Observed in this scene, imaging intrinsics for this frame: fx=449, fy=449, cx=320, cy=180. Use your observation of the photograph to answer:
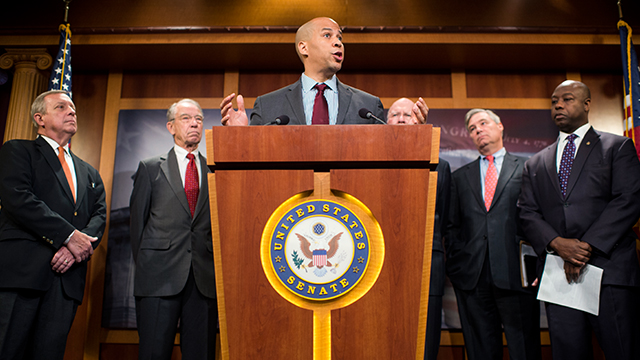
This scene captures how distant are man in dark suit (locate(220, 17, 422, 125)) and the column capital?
2.78m

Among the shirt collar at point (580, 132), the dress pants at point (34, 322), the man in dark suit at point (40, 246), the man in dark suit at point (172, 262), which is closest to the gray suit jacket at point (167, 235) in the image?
the man in dark suit at point (172, 262)

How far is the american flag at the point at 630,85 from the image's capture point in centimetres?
324

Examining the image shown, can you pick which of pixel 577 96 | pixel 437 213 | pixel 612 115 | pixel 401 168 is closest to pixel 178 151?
pixel 437 213

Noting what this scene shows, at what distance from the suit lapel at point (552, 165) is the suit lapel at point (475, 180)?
1.51ft

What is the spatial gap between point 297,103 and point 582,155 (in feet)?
5.43

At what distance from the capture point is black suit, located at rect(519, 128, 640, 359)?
2215mm

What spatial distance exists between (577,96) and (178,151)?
2.54 metres

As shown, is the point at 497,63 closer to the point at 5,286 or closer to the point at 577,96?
the point at 577,96

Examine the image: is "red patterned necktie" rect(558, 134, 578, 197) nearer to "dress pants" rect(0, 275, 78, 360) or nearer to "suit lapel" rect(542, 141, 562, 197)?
"suit lapel" rect(542, 141, 562, 197)

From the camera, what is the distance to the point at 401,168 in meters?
1.41

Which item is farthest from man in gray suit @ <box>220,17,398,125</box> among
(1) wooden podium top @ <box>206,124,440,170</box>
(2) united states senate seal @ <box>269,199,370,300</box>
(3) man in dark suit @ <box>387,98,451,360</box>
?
(3) man in dark suit @ <box>387,98,451,360</box>

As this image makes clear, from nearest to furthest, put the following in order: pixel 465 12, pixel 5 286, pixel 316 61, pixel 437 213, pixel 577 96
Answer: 1. pixel 316 61
2. pixel 5 286
3. pixel 577 96
4. pixel 437 213
5. pixel 465 12

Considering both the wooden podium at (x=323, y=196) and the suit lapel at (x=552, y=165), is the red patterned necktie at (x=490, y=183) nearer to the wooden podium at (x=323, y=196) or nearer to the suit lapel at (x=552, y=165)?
the suit lapel at (x=552, y=165)

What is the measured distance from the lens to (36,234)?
2.50 m
